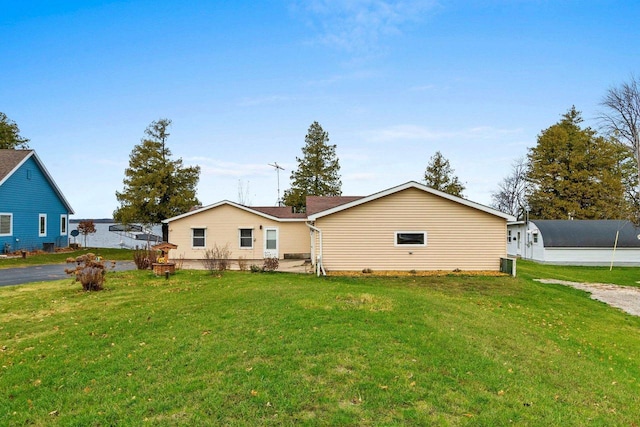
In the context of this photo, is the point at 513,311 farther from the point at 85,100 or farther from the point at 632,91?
the point at 85,100

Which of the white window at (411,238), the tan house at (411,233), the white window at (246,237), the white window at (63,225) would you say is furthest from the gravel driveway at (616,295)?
the white window at (63,225)

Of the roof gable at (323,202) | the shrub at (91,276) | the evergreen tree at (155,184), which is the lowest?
the shrub at (91,276)

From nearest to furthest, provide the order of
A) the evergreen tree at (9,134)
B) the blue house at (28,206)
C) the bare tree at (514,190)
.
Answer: the blue house at (28,206)
the evergreen tree at (9,134)
the bare tree at (514,190)

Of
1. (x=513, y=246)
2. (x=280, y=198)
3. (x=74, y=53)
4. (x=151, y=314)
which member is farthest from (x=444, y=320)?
(x=280, y=198)

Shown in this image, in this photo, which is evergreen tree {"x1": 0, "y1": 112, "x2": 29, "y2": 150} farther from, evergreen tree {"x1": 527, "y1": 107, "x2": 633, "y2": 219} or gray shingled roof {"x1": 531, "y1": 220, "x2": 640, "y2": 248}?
evergreen tree {"x1": 527, "y1": 107, "x2": 633, "y2": 219}

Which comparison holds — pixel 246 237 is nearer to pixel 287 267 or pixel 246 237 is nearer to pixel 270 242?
pixel 270 242

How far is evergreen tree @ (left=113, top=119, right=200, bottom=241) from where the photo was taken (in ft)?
103

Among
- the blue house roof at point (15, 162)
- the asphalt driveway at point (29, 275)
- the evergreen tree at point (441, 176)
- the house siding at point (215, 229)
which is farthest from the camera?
the evergreen tree at point (441, 176)

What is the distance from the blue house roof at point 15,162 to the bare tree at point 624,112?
37992 mm

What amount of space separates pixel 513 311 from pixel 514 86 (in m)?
15.6

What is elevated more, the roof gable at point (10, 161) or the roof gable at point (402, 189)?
the roof gable at point (10, 161)

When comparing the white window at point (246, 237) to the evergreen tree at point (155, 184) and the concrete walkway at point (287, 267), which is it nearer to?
the concrete walkway at point (287, 267)

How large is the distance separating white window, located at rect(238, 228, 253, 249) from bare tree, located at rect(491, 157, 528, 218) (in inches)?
1441

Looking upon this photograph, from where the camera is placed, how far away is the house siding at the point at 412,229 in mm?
17922
